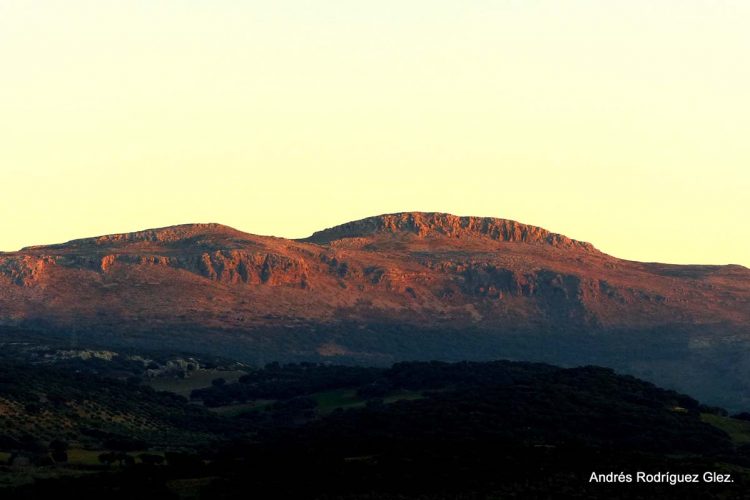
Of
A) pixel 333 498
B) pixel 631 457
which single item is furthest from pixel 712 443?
pixel 333 498

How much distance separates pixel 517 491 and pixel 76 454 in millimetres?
71750

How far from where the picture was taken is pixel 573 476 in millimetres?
135875

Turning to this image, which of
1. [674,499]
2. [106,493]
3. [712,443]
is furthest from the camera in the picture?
[712,443]

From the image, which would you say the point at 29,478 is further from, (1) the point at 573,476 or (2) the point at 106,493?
(1) the point at 573,476

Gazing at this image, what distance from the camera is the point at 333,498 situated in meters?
132

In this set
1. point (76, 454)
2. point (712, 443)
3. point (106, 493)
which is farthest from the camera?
point (712, 443)

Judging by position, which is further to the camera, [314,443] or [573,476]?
[314,443]

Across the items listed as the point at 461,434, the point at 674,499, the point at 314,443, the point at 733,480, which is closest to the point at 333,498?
the point at 674,499

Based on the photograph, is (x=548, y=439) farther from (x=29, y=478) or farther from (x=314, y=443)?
(x=29, y=478)

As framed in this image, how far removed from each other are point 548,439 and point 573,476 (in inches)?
2436

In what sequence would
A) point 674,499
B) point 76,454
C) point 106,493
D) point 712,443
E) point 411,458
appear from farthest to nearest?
1. point 712,443
2. point 76,454
3. point 411,458
4. point 106,493
5. point 674,499

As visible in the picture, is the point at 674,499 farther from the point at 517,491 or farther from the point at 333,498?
the point at 333,498

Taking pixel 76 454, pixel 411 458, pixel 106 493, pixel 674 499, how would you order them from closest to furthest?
pixel 674 499 < pixel 106 493 < pixel 411 458 < pixel 76 454

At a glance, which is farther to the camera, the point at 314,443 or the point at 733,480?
the point at 314,443
